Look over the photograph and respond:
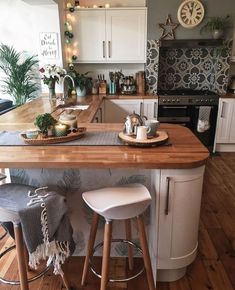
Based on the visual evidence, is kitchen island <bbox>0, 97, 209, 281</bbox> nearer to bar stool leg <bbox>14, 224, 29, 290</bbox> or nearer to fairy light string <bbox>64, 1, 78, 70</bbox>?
bar stool leg <bbox>14, 224, 29, 290</bbox>

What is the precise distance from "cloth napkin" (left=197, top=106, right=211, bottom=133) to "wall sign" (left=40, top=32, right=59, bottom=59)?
8.05 feet

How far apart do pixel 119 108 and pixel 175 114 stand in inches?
36.8

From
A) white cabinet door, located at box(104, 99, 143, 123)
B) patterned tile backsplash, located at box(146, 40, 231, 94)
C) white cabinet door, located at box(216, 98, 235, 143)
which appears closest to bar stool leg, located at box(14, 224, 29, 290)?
white cabinet door, located at box(104, 99, 143, 123)

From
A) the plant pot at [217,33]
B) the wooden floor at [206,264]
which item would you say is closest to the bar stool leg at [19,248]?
the wooden floor at [206,264]

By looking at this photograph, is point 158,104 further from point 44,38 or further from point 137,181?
point 137,181

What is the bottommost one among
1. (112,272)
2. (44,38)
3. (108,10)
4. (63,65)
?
(112,272)

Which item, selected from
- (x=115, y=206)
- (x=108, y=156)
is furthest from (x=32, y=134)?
(x=115, y=206)

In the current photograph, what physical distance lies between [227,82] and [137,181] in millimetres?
3320

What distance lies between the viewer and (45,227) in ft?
4.49

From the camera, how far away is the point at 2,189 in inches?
60.1

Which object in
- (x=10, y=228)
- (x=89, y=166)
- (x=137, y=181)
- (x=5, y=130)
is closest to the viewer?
(x=89, y=166)

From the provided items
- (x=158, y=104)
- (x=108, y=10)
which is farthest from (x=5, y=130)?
(x=108, y=10)

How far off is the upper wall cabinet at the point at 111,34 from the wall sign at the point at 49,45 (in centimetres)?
53

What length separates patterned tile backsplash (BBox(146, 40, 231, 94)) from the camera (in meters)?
4.27
